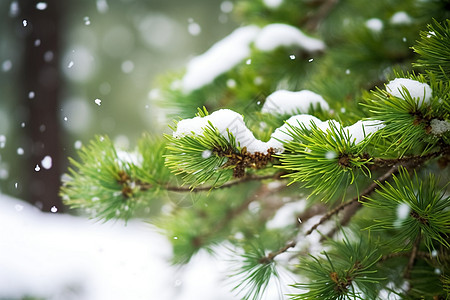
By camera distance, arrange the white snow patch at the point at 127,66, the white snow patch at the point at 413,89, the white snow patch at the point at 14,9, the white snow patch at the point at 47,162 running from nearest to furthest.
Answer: the white snow patch at the point at 413,89
the white snow patch at the point at 47,162
the white snow patch at the point at 14,9
the white snow patch at the point at 127,66

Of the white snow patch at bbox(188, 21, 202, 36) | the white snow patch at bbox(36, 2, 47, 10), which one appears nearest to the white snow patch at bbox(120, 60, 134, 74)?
the white snow patch at bbox(188, 21, 202, 36)

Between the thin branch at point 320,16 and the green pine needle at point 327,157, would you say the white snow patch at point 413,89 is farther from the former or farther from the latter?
the thin branch at point 320,16

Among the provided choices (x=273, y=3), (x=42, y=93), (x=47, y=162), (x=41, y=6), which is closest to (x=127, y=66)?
(x=41, y=6)

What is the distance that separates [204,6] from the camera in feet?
14.9

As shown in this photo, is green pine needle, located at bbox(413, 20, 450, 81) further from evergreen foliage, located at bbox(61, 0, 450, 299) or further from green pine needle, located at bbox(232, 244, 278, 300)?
green pine needle, located at bbox(232, 244, 278, 300)

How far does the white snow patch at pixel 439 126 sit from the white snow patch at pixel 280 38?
0.66m

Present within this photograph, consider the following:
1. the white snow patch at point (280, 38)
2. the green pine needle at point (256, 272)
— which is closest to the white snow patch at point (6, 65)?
the white snow patch at point (280, 38)

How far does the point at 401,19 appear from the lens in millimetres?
1126

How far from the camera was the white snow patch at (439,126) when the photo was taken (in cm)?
52

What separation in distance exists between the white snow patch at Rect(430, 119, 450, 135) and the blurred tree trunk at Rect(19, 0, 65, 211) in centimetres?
227

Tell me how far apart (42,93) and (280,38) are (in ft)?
6.77

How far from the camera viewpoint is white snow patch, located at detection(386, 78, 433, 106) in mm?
524

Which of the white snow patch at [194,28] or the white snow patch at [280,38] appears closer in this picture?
the white snow patch at [280,38]

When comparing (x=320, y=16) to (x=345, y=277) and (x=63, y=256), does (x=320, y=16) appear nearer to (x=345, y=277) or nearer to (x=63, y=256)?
(x=345, y=277)
